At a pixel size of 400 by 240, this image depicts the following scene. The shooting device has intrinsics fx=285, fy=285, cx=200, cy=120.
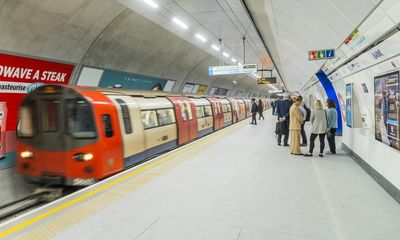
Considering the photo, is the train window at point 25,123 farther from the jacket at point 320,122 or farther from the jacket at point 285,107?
the jacket at point 285,107

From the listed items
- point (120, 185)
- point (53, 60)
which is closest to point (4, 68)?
point (53, 60)

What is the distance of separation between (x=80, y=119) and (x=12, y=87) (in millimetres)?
4137

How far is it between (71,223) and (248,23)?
10.5m

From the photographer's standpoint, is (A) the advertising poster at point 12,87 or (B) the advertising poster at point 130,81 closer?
(A) the advertising poster at point 12,87

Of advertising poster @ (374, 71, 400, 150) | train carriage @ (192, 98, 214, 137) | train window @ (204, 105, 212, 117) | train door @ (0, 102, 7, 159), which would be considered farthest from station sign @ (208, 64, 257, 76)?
train door @ (0, 102, 7, 159)

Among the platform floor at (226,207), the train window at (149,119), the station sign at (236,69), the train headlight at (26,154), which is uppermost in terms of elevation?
the station sign at (236,69)

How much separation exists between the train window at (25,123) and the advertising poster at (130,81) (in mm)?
6202

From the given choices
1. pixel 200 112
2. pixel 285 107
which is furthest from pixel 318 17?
pixel 200 112

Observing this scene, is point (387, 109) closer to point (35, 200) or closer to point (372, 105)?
point (372, 105)

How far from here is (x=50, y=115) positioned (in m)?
5.77

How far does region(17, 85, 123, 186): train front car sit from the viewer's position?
5.47 metres

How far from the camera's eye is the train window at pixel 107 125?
A: 571 cm

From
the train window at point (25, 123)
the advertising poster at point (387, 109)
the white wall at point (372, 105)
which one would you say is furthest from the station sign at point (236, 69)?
the train window at point (25, 123)

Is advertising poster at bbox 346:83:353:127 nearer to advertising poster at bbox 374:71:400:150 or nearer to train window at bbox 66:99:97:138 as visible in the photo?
advertising poster at bbox 374:71:400:150
